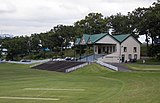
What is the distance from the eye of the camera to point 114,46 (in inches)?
3056

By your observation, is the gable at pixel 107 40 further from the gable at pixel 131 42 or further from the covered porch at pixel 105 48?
the gable at pixel 131 42

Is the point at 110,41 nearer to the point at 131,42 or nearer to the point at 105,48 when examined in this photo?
the point at 105,48

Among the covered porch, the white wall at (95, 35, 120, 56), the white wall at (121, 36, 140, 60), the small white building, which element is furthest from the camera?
the white wall at (121, 36, 140, 60)

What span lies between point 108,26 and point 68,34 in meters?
15.2

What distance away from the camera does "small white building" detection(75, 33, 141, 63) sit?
247 ft

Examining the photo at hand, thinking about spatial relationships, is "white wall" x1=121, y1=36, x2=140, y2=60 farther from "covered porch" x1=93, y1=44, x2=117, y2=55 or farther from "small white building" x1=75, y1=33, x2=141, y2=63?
"covered porch" x1=93, y1=44, x2=117, y2=55

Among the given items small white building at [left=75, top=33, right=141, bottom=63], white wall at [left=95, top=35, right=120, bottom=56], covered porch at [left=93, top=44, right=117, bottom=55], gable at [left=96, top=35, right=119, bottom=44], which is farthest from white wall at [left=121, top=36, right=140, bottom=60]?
gable at [left=96, top=35, right=119, bottom=44]

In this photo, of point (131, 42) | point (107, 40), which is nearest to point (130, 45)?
point (131, 42)

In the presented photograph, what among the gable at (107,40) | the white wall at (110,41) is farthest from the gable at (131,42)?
the gable at (107,40)

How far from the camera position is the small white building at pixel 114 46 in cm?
7522

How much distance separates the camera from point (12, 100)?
18.5 metres

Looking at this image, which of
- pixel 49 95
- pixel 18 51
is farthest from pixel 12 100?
pixel 18 51

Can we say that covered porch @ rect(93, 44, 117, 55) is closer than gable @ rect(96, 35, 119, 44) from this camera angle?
No

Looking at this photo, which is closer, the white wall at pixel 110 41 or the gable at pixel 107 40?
the gable at pixel 107 40
